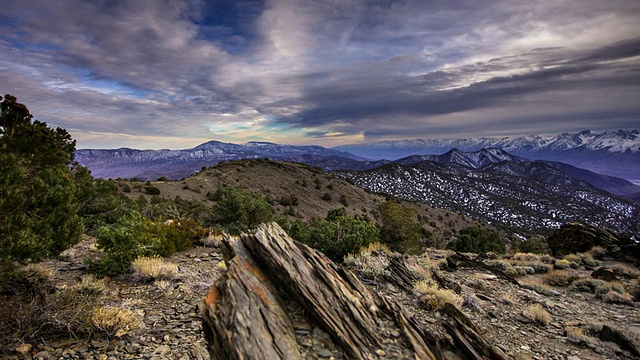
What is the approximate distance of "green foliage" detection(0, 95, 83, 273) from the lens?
6.34 m

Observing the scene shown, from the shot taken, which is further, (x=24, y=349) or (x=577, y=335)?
(x=577, y=335)

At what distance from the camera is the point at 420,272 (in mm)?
11648

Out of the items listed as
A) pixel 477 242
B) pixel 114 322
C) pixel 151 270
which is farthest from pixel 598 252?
pixel 114 322

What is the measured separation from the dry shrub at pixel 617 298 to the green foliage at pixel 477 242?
87.8 ft

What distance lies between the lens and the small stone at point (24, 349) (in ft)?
17.4

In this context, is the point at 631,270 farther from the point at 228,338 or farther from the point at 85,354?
the point at 85,354

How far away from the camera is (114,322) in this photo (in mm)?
6277

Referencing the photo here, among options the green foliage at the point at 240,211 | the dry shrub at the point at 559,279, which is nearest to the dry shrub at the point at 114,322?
the green foliage at the point at 240,211

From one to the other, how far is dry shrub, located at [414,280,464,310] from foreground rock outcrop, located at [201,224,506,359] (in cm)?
288

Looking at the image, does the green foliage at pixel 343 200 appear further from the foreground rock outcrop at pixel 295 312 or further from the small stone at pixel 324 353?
the small stone at pixel 324 353

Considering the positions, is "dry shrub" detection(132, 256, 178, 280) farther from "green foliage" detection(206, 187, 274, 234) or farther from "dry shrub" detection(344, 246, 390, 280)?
"green foliage" detection(206, 187, 274, 234)

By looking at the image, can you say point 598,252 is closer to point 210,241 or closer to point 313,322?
point 313,322

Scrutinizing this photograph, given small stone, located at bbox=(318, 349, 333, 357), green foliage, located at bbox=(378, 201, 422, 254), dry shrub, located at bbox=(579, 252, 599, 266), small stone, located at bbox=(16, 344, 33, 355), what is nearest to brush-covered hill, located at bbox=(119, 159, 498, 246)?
green foliage, located at bbox=(378, 201, 422, 254)

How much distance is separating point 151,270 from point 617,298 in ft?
64.4
